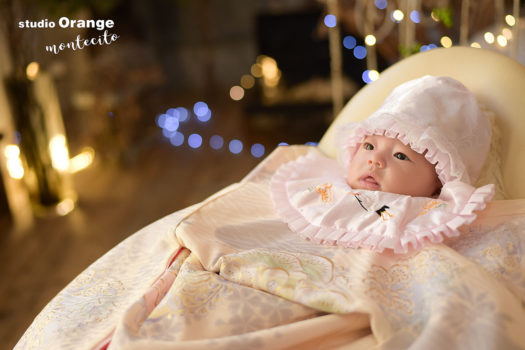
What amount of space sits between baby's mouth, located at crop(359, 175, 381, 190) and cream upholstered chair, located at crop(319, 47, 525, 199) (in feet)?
0.86

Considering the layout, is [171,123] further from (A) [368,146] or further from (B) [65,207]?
(A) [368,146]

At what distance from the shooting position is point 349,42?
347cm

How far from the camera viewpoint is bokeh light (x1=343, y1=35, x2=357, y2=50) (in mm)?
3451

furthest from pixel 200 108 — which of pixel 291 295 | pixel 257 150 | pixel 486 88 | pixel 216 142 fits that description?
pixel 291 295

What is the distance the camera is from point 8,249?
210 cm

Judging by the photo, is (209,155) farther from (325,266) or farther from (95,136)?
(325,266)

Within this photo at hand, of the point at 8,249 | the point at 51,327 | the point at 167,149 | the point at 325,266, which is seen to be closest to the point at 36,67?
the point at 8,249

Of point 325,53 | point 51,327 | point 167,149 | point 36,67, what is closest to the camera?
point 51,327

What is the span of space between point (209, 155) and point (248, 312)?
2528 millimetres

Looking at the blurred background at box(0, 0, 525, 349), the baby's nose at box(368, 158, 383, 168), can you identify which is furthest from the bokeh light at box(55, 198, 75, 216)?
the baby's nose at box(368, 158, 383, 168)

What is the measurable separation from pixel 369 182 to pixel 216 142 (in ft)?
8.34

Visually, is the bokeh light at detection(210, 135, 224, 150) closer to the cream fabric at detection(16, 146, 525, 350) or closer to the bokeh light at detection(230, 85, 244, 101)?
the bokeh light at detection(230, 85, 244, 101)

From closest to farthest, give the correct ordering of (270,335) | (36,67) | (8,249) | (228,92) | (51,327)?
(270,335) → (51,327) → (8,249) → (36,67) → (228,92)

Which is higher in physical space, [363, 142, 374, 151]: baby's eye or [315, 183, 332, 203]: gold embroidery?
[363, 142, 374, 151]: baby's eye
